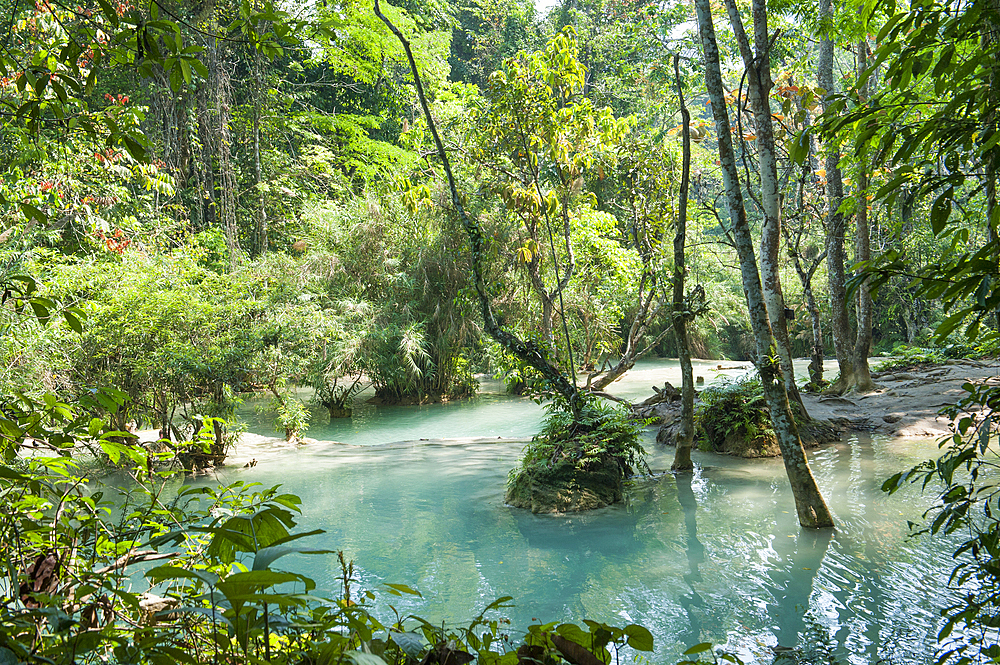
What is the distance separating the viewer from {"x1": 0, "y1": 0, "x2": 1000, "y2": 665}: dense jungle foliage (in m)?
1.59

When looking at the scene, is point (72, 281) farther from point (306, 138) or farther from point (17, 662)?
point (306, 138)

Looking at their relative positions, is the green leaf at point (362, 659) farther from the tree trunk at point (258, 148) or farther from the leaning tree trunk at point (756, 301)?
the tree trunk at point (258, 148)

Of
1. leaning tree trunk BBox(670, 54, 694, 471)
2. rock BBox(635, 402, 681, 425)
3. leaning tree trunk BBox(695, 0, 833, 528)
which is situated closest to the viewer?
leaning tree trunk BBox(695, 0, 833, 528)

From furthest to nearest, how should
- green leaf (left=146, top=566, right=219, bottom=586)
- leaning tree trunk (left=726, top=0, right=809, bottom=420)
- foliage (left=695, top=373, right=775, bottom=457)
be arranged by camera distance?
1. foliage (left=695, top=373, right=775, bottom=457)
2. leaning tree trunk (left=726, top=0, right=809, bottom=420)
3. green leaf (left=146, top=566, right=219, bottom=586)

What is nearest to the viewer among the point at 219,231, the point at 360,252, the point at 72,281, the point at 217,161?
the point at 72,281

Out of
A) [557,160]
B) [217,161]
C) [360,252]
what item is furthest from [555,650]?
[217,161]

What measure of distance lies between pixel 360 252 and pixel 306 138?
7665 millimetres

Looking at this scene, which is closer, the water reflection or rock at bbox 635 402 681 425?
the water reflection

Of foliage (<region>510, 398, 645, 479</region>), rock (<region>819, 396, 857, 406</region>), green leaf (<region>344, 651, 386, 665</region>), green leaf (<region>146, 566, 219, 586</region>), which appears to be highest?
green leaf (<region>146, 566, 219, 586</region>)

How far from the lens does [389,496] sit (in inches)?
287

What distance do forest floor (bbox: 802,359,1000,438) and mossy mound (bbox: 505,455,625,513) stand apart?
14.3ft

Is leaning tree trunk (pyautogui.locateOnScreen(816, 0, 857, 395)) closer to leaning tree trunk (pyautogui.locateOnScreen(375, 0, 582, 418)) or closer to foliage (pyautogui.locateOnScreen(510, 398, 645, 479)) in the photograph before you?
foliage (pyautogui.locateOnScreen(510, 398, 645, 479))

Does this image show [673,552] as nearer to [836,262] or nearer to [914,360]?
[836,262]

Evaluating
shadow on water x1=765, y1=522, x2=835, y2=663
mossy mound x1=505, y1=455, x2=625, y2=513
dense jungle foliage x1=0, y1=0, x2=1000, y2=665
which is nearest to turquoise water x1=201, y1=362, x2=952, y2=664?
shadow on water x1=765, y1=522, x2=835, y2=663
